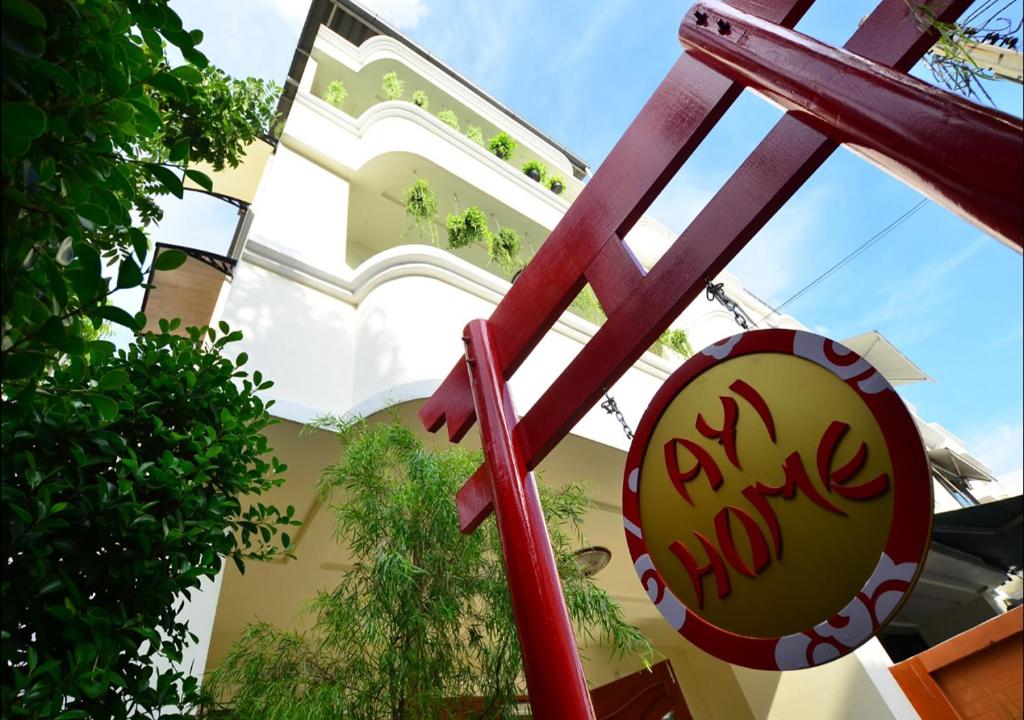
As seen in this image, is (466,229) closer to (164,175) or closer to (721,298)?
(721,298)

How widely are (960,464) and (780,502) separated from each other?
905 centimetres

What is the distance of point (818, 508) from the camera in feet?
3.43

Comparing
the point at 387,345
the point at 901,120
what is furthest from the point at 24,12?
the point at 387,345

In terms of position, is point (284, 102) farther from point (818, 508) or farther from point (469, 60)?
point (818, 508)

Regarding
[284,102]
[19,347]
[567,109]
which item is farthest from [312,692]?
[284,102]

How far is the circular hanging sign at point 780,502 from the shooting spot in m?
0.94

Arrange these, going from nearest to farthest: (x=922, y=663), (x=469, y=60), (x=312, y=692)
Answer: (x=312, y=692), (x=922, y=663), (x=469, y=60)

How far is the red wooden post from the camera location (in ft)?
4.88

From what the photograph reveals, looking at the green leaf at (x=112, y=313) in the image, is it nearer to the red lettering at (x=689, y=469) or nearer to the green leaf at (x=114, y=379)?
the green leaf at (x=114, y=379)

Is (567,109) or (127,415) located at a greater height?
(567,109)

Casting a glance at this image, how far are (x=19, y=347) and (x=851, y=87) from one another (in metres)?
1.42

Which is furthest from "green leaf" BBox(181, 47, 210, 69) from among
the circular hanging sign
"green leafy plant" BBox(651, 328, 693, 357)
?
"green leafy plant" BBox(651, 328, 693, 357)

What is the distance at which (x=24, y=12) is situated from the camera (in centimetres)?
72

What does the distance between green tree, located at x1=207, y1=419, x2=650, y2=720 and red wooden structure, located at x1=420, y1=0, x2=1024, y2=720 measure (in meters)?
0.31
